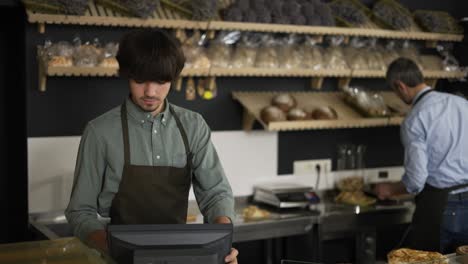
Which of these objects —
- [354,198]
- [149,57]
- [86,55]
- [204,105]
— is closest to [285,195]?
[354,198]

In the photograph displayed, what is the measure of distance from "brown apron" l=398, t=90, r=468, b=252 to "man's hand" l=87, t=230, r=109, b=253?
2.04m

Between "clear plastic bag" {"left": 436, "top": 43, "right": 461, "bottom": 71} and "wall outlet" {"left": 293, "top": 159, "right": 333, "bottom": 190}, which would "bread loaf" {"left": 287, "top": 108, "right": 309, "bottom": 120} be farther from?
"clear plastic bag" {"left": 436, "top": 43, "right": 461, "bottom": 71}

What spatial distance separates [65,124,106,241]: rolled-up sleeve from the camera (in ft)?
7.52

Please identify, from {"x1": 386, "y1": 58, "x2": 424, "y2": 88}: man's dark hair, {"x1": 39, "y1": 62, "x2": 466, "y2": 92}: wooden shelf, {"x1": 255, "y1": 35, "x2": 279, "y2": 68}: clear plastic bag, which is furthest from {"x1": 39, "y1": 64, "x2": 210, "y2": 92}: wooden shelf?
{"x1": 386, "y1": 58, "x2": 424, "y2": 88}: man's dark hair

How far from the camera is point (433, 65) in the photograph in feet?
15.7

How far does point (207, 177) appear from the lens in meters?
2.44

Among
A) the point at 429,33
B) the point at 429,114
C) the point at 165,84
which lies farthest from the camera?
the point at 429,33

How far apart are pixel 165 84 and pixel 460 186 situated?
1973 millimetres

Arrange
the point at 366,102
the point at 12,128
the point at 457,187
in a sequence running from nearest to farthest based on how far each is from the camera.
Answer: the point at 457,187 < the point at 12,128 < the point at 366,102

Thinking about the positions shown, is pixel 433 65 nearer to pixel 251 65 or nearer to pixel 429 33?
pixel 429 33

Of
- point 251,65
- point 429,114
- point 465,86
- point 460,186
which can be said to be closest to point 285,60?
point 251,65

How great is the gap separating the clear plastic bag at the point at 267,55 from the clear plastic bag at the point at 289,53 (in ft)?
0.13

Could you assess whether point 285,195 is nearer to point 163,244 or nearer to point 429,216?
point 429,216

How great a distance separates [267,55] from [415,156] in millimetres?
1095
